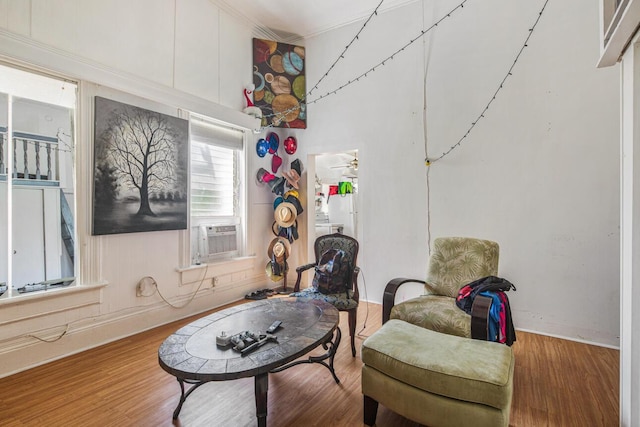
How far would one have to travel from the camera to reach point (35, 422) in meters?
1.77

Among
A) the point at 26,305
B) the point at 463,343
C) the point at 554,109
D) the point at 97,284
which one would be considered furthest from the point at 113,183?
the point at 554,109

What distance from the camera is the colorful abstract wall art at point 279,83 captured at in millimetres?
4344

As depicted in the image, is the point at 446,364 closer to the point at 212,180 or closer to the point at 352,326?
the point at 352,326

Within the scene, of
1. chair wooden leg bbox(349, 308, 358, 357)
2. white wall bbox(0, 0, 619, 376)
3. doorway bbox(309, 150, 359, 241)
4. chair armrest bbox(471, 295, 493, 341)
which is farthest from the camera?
doorway bbox(309, 150, 359, 241)

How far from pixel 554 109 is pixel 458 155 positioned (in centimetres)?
94

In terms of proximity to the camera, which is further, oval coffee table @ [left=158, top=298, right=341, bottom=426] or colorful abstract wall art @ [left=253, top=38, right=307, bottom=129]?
colorful abstract wall art @ [left=253, top=38, right=307, bottom=129]

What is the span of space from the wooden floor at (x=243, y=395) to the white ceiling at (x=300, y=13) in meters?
4.07

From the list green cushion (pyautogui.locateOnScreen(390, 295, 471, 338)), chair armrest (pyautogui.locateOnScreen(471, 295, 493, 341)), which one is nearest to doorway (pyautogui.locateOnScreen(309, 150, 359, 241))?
green cushion (pyautogui.locateOnScreen(390, 295, 471, 338))

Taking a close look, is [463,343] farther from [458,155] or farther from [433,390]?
[458,155]

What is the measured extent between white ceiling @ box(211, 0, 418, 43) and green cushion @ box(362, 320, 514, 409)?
154 inches

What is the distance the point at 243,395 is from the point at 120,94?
9.45 feet

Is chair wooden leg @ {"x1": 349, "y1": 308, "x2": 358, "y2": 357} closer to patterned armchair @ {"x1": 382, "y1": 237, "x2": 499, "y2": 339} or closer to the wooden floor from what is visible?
the wooden floor

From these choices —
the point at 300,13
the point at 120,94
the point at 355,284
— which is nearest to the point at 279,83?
the point at 300,13

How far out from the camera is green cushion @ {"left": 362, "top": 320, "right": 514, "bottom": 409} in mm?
1436
